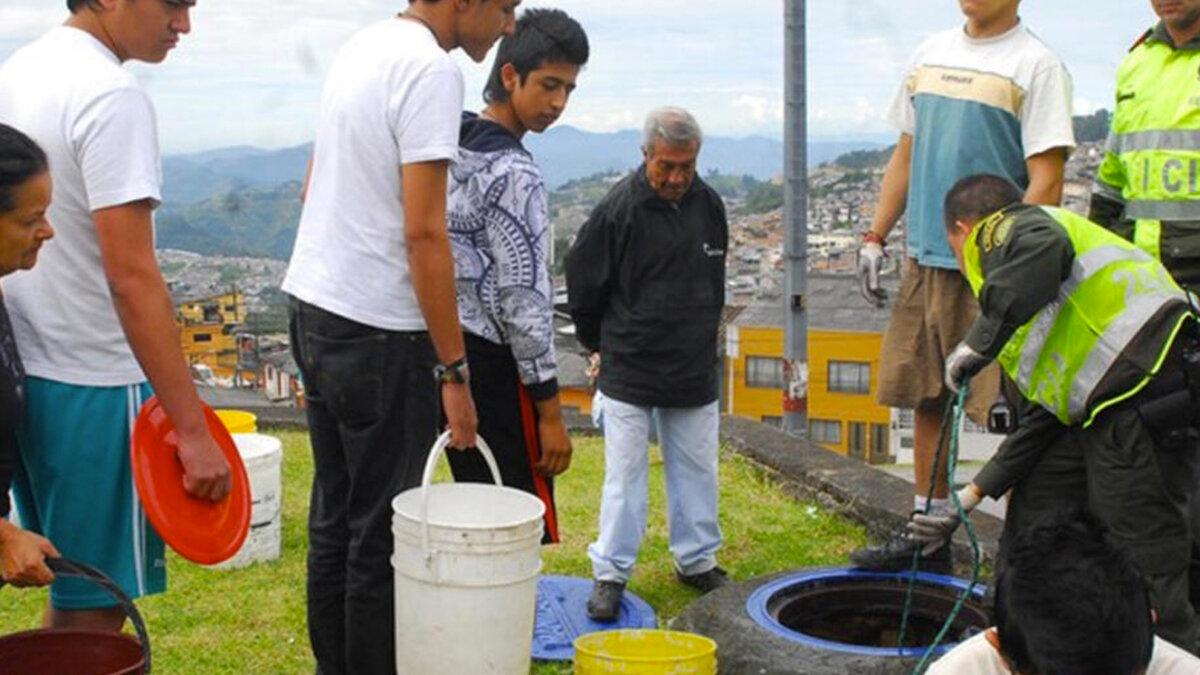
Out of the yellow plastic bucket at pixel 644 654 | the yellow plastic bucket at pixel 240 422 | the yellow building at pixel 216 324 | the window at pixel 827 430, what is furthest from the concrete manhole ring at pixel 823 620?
the window at pixel 827 430

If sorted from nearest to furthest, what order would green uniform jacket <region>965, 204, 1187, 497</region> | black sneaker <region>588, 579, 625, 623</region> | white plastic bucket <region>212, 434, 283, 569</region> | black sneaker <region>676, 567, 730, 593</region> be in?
green uniform jacket <region>965, 204, 1187, 497</region> < black sneaker <region>588, 579, 625, 623</region> < black sneaker <region>676, 567, 730, 593</region> < white plastic bucket <region>212, 434, 283, 569</region>

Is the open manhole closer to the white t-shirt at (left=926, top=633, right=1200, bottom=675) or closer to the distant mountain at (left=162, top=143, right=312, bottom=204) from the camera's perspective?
the white t-shirt at (left=926, top=633, right=1200, bottom=675)

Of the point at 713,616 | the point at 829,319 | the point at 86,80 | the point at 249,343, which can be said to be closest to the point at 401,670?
the point at 713,616

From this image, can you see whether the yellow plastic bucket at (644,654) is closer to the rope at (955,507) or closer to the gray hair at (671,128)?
the rope at (955,507)

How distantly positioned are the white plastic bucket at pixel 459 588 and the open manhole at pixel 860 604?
1.05 m

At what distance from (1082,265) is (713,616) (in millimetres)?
1538

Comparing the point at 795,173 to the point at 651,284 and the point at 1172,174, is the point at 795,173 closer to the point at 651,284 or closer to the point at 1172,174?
the point at 651,284

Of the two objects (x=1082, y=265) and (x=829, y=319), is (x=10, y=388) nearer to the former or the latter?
(x=1082, y=265)

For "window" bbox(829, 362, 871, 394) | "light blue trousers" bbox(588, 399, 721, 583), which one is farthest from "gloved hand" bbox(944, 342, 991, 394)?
"window" bbox(829, 362, 871, 394)

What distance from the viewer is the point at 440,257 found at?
10.8 feet

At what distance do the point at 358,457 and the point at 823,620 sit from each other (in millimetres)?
1892

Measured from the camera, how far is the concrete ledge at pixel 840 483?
5531 millimetres

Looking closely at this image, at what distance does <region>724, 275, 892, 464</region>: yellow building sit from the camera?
2278 cm

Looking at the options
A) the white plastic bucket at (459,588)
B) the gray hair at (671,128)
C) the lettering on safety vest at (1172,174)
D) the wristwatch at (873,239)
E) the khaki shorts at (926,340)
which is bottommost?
the white plastic bucket at (459,588)
